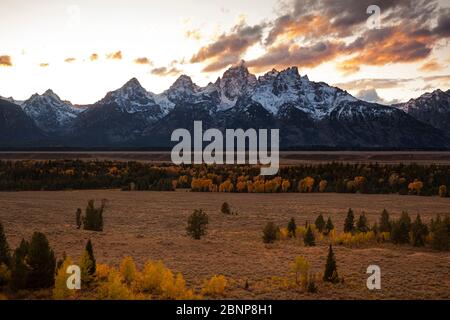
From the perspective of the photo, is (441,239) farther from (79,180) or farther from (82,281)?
(79,180)

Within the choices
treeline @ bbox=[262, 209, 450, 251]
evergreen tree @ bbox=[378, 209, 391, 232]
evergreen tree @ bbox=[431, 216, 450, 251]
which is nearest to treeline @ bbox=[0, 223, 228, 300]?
treeline @ bbox=[262, 209, 450, 251]

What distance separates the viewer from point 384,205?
4584 centimetres

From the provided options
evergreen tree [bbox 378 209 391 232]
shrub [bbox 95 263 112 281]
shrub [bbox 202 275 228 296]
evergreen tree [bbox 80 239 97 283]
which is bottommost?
shrub [bbox 202 275 228 296]

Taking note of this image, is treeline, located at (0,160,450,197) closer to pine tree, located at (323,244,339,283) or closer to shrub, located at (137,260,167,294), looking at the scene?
pine tree, located at (323,244,339,283)

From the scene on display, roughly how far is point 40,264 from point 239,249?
34.4 ft

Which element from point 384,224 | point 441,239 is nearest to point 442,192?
point 384,224

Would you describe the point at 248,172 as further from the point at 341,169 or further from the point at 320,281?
the point at 320,281

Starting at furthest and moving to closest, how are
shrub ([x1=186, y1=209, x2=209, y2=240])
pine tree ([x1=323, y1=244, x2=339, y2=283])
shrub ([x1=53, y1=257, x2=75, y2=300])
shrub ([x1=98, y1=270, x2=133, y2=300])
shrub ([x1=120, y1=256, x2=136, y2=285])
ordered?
shrub ([x1=186, y1=209, x2=209, y2=240])
pine tree ([x1=323, y1=244, x2=339, y2=283])
shrub ([x1=120, y1=256, x2=136, y2=285])
shrub ([x1=53, y1=257, x2=75, y2=300])
shrub ([x1=98, y1=270, x2=133, y2=300])

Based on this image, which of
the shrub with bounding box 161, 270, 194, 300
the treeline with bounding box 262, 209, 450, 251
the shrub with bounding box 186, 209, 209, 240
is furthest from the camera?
the shrub with bounding box 186, 209, 209, 240

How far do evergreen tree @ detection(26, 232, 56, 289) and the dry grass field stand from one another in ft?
13.5

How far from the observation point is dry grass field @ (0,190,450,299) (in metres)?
18.5

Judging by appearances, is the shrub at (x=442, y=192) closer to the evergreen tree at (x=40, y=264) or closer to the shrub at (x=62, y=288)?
the evergreen tree at (x=40, y=264)

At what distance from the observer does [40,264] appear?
17.4 metres
